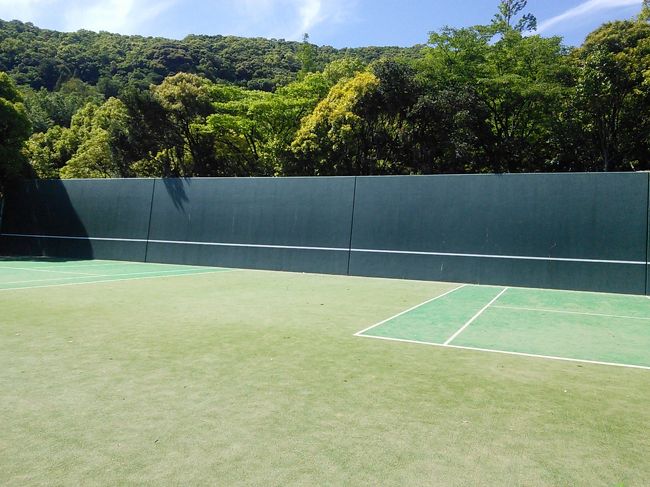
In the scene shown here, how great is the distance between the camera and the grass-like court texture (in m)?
3.07

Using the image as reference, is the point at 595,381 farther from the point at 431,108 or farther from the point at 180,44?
the point at 180,44

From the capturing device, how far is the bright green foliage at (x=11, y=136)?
21.5m

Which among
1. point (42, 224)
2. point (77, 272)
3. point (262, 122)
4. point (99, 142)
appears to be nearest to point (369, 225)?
point (77, 272)

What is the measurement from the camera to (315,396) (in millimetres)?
4359

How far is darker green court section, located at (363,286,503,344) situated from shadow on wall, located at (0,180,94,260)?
1509 cm

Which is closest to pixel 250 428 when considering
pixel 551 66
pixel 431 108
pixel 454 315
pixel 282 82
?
pixel 454 315

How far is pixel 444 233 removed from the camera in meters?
15.0

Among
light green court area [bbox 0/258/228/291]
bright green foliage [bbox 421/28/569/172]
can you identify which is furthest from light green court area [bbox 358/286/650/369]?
bright green foliage [bbox 421/28/569/172]

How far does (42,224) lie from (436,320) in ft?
60.9

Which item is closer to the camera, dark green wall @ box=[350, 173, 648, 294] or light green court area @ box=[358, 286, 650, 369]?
light green court area @ box=[358, 286, 650, 369]

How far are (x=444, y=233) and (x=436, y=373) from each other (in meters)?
10.3

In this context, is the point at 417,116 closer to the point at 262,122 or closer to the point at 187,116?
the point at 262,122

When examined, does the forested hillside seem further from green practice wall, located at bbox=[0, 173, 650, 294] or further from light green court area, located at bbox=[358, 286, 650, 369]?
light green court area, located at bbox=[358, 286, 650, 369]

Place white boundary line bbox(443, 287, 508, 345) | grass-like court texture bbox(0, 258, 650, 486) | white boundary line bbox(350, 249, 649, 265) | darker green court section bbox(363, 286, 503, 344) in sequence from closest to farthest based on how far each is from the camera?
grass-like court texture bbox(0, 258, 650, 486)
white boundary line bbox(443, 287, 508, 345)
darker green court section bbox(363, 286, 503, 344)
white boundary line bbox(350, 249, 649, 265)
